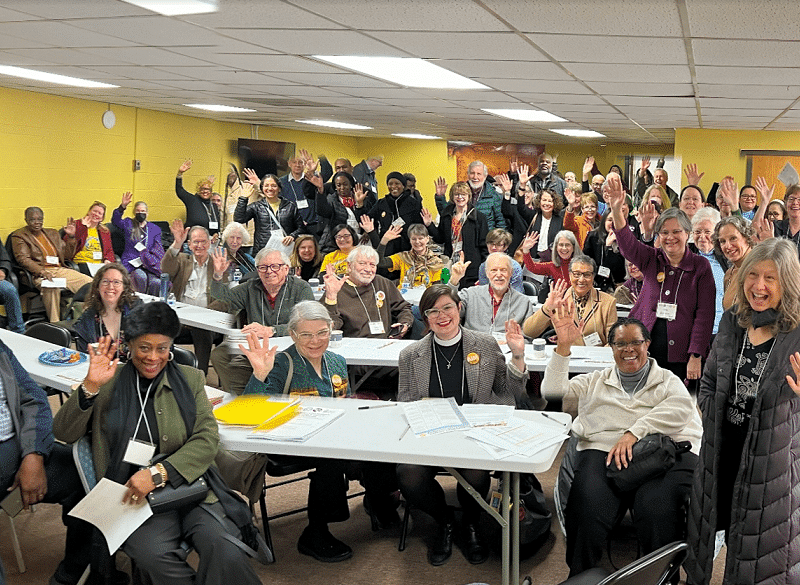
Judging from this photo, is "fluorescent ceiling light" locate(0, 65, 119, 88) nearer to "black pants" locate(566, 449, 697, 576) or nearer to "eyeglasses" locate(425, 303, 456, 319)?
"eyeglasses" locate(425, 303, 456, 319)

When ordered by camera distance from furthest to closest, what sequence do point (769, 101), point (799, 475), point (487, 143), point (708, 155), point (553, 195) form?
point (487, 143) < point (708, 155) < point (553, 195) < point (769, 101) < point (799, 475)

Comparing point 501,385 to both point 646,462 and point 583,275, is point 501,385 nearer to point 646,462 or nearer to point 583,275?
point 646,462

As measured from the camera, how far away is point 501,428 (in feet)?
11.5

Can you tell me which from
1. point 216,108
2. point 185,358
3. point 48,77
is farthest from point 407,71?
point 216,108

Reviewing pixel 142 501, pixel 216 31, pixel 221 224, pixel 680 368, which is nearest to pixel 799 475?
pixel 680 368

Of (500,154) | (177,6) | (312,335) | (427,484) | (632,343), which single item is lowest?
(427,484)

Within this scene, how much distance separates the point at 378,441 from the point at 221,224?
10.2 metres

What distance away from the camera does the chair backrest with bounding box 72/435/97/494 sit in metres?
3.21

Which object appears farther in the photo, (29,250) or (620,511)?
(29,250)

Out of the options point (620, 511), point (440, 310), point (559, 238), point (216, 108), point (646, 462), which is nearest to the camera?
point (646, 462)

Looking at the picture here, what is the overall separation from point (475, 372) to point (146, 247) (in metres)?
7.01

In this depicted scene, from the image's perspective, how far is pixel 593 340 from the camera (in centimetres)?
527

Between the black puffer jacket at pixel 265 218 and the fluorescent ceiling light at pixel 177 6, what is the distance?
201 inches

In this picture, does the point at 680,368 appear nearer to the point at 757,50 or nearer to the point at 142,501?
the point at 757,50
